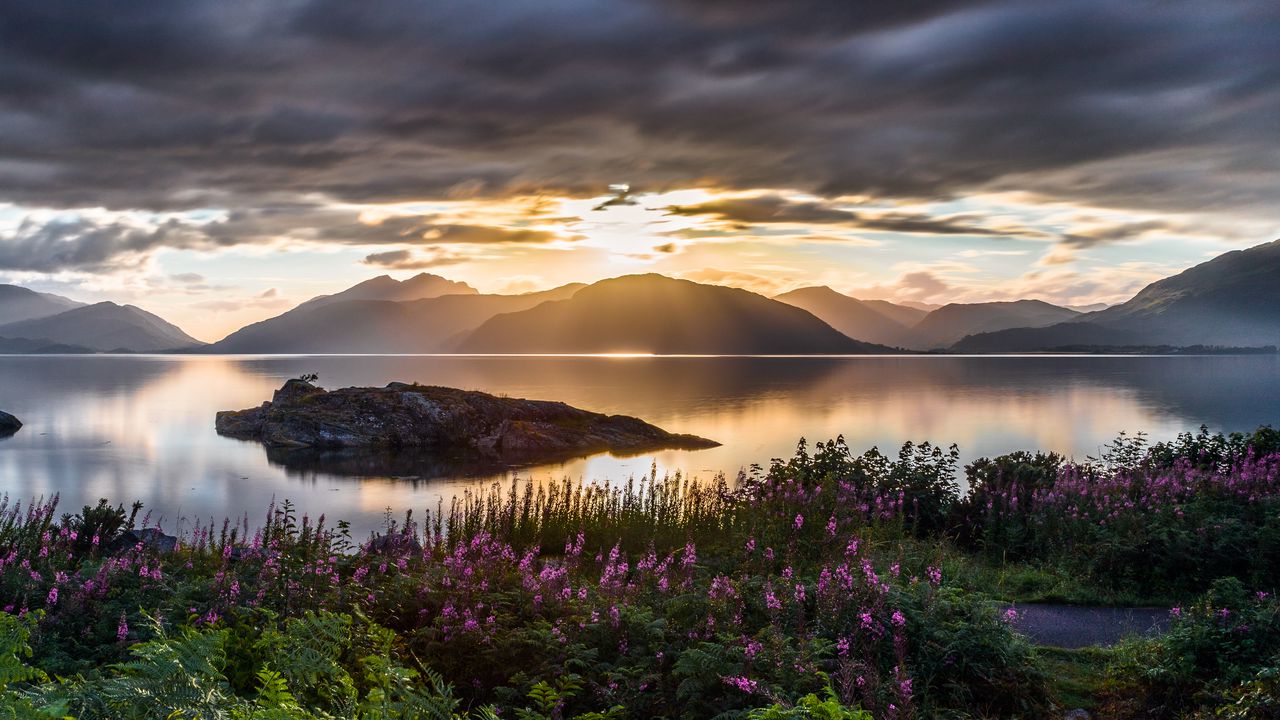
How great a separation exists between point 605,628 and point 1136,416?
54350 mm

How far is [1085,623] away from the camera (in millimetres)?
9523

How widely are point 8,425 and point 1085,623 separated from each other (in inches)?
1861

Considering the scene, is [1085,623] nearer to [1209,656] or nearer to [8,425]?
[1209,656]

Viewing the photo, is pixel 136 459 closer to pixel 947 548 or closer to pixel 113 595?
pixel 113 595

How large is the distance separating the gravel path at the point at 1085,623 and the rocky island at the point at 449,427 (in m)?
22.1

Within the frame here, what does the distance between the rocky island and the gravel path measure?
2212 centimetres

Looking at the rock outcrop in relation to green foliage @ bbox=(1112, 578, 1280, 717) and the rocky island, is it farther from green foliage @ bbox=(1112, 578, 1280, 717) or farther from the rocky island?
green foliage @ bbox=(1112, 578, 1280, 717)

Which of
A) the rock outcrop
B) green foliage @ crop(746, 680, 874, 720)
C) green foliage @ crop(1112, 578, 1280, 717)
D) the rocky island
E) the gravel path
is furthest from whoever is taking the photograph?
the rock outcrop

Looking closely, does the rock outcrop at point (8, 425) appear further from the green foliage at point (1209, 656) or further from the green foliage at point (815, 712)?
the green foliage at point (1209, 656)

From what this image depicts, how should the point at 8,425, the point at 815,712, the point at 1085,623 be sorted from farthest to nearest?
the point at 8,425 < the point at 1085,623 < the point at 815,712

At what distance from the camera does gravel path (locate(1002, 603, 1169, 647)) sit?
8844 mm

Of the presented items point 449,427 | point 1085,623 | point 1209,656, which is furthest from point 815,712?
point 449,427

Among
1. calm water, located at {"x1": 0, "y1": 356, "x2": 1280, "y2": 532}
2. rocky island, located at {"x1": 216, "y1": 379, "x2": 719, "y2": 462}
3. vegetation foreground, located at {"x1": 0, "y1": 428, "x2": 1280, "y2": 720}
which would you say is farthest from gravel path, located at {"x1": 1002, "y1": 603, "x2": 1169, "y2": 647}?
rocky island, located at {"x1": 216, "y1": 379, "x2": 719, "y2": 462}

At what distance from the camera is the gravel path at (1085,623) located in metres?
8.84
